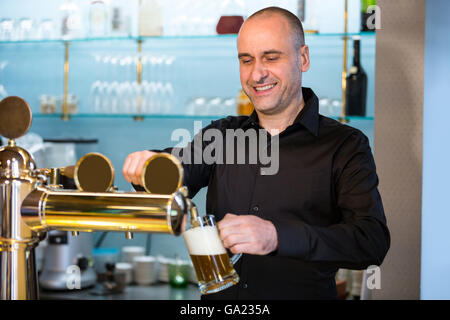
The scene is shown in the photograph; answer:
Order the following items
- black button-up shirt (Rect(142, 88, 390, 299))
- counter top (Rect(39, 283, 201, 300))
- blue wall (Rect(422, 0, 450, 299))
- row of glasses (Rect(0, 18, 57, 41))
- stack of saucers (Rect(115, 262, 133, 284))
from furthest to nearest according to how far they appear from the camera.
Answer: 1. row of glasses (Rect(0, 18, 57, 41))
2. stack of saucers (Rect(115, 262, 133, 284))
3. counter top (Rect(39, 283, 201, 300))
4. blue wall (Rect(422, 0, 450, 299))
5. black button-up shirt (Rect(142, 88, 390, 299))

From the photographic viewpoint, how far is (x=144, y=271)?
2941mm

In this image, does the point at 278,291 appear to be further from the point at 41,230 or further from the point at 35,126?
the point at 35,126

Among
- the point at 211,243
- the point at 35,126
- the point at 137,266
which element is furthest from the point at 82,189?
the point at 35,126

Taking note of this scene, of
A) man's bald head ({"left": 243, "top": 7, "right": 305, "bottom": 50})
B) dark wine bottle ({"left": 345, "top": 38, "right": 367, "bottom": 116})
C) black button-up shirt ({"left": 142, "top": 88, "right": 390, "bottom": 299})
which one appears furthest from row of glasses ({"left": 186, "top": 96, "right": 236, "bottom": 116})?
man's bald head ({"left": 243, "top": 7, "right": 305, "bottom": 50})

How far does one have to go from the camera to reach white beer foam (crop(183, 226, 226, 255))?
808mm

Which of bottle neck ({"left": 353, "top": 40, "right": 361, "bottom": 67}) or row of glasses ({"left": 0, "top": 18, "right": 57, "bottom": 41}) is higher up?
row of glasses ({"left": 0, "top": 18, "right": 57, "bottom": 41})

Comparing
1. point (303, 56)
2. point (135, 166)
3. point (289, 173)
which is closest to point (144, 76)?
point (303, 56)

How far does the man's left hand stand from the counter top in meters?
1.84

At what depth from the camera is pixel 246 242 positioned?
886 millimetres

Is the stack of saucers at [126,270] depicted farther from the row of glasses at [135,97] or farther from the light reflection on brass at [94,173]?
the light reflection on brass at [94,173]

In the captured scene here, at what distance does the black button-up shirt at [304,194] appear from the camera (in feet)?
4.78

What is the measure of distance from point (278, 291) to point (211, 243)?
0.77m

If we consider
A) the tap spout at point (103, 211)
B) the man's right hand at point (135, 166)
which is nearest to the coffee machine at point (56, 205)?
the tap spout at point (103, 211)

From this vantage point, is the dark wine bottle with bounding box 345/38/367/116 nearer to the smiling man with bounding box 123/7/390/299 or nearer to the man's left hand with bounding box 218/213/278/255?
the smiling man with bounding box 123/7/390/299
